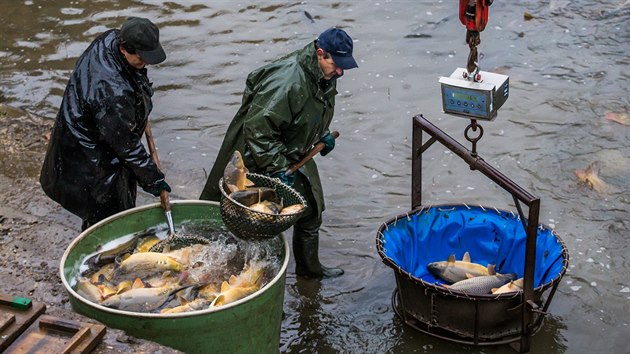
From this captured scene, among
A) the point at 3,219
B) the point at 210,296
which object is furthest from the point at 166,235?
the point at 3,219

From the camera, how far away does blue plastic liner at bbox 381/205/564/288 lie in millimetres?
6000

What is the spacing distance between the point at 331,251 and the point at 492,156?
91.5 inches

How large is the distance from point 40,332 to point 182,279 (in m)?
1.04

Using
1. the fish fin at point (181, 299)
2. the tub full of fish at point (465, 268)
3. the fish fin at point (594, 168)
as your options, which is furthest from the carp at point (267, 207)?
the fish fin at point (594, 168)

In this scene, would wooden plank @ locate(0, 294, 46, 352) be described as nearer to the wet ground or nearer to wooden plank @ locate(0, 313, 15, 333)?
wooden plank @ locate(0, 313, 15, 333)

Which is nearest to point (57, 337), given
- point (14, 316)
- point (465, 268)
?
point (14, 316)

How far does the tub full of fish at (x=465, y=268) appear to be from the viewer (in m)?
5.26

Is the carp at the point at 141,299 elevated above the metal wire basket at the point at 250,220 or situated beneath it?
situated beneath

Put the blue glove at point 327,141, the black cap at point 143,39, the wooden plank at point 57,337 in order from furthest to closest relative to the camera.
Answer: the blue glove at point 327,141, the black cap at point 143,39, the wooden plank at point 57,337

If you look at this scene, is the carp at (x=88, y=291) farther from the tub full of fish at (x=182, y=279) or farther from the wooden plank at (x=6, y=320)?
the wooden plank at (x=6, y=320)

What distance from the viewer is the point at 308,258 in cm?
621

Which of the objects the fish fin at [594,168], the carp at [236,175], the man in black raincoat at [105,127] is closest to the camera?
the man in black raincoat at [105,127]

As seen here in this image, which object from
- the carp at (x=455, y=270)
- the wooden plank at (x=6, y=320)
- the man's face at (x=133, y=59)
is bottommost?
the carp at (x=455, y=270)

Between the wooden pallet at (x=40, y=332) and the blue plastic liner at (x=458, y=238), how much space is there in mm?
2541
